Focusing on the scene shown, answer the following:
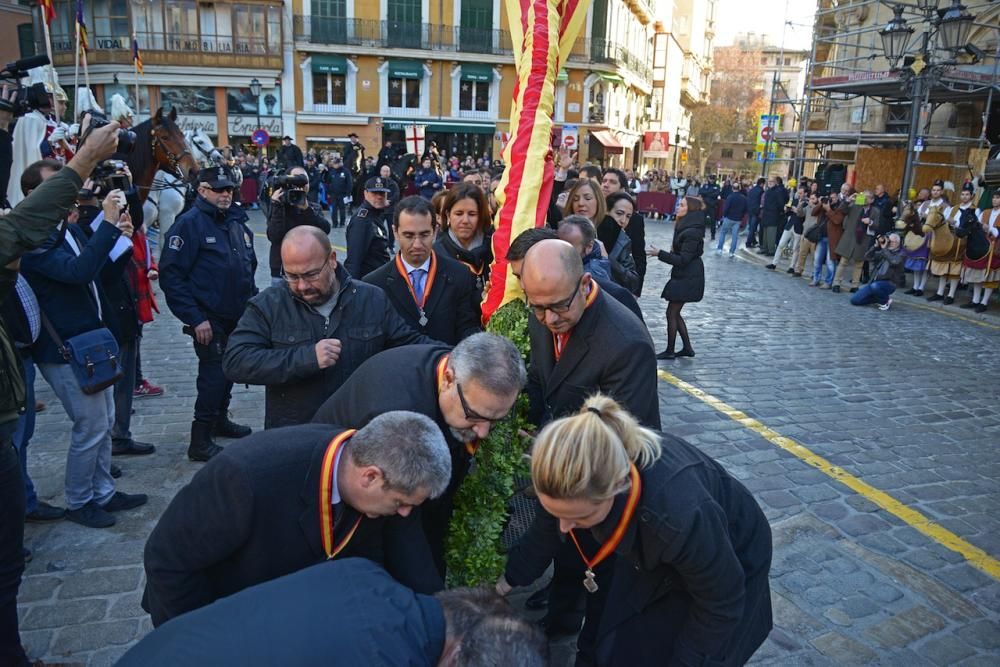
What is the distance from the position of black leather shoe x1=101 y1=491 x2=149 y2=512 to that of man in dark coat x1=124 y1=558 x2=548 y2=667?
3353mm

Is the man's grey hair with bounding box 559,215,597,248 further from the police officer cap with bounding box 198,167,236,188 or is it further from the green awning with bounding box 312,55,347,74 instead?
the green awning with bounding box 312,55,347,74

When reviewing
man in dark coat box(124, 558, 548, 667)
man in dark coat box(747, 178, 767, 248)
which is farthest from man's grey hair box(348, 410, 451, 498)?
man in dark coat box(747, 178, 767, 248)

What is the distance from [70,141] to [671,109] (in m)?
62.5

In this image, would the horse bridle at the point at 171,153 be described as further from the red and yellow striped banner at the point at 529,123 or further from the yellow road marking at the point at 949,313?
the yellow road marking at the point at 949,313

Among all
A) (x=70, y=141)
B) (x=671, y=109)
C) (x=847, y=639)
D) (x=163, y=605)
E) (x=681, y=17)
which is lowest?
(x=847, y=639)

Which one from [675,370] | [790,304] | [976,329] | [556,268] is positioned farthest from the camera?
[790,304]

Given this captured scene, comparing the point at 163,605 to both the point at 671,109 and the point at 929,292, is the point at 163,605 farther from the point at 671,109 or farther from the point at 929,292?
the point at 671,109

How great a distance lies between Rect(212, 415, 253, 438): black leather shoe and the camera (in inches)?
238

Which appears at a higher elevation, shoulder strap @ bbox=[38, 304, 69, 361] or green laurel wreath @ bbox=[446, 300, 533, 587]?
shoulder strap @ bbox=[38, 304, 69, 361]

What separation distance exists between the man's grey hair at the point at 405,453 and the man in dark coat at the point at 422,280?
8.52ft

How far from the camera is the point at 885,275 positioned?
43.1ft

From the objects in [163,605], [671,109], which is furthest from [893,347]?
[671,109]

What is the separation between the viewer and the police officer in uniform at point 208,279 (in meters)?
5.29

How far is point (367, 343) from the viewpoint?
3881 millimetres
